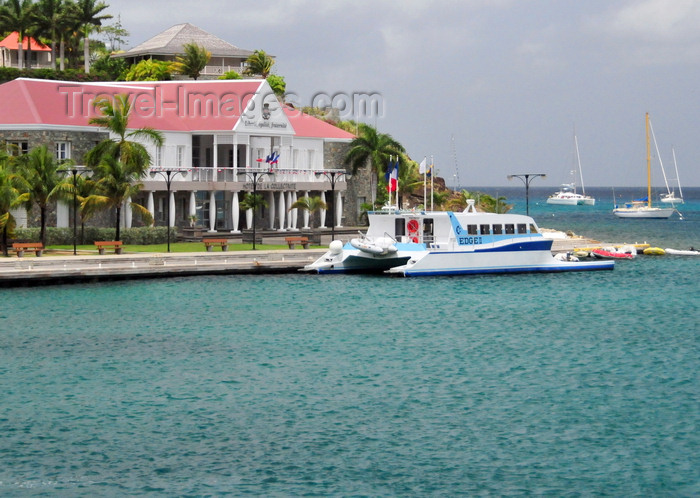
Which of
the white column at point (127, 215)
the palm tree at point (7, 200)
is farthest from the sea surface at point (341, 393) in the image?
the white column at point (127, 215)

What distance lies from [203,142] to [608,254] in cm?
2851

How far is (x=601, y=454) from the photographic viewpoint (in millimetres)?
24562

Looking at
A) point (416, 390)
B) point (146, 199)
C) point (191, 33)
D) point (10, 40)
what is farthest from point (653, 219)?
point (416, 390)

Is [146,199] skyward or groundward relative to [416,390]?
skyward

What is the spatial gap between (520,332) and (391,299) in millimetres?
9837

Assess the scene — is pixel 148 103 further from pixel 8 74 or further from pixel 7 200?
pixel 8 74

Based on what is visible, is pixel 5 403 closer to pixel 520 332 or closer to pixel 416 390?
pixel 416 390

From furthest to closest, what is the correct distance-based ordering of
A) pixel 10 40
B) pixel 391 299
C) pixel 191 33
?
pixel 10 40, pixel 191 33, pixel 391 299

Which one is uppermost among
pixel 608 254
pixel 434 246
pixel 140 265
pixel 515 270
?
pixel 434 246

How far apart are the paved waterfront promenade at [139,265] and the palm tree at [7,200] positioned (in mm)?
1563

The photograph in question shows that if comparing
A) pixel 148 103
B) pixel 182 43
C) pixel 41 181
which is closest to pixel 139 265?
pixel 41 181

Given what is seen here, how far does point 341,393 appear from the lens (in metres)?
30.4

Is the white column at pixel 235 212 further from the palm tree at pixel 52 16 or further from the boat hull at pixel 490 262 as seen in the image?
the palm tree at pixel 52 16

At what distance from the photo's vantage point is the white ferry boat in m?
58.4
